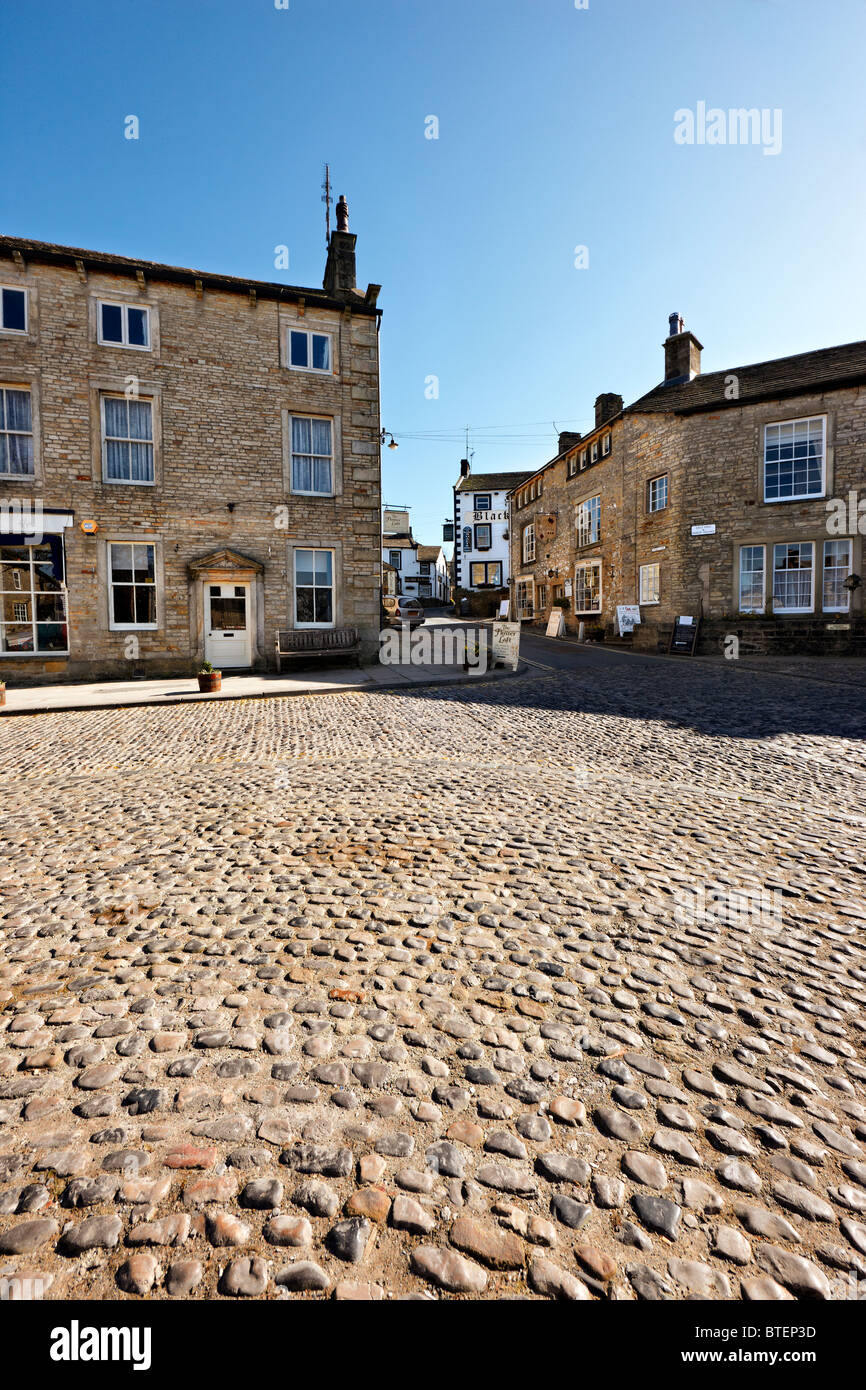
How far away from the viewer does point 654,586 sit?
75.9ft

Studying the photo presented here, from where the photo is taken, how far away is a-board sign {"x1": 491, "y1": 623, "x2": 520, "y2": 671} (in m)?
17.0

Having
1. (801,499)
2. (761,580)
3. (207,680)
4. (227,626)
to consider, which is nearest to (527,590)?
(761,580)

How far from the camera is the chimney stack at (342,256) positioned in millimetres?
18281

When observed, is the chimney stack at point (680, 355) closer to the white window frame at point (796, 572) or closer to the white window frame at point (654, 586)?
the white window frame at point (654, 586)

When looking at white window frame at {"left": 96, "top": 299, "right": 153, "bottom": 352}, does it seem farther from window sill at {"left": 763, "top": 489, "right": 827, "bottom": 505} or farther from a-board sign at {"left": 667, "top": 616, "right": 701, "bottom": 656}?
window sill at {"left": 763, "top": 489, "right": 827, "bottom": 505}

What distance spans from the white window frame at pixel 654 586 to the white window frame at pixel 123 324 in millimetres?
17646

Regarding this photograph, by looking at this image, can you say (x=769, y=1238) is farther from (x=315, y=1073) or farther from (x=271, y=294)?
(x=271, y=294)

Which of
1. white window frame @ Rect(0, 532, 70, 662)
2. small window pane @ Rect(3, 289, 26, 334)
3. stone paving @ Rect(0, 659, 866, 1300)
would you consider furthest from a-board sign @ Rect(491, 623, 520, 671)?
small window pane @ Rect(3, 289, 26, 334)

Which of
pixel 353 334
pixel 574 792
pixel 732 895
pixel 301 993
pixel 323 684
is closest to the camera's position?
pixel 301 993

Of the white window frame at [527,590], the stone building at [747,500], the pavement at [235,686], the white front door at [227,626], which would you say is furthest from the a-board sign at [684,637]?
the white window frame at [527,590]

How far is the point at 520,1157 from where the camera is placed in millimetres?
1943

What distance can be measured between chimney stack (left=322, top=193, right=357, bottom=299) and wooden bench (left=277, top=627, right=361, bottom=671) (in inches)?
387
